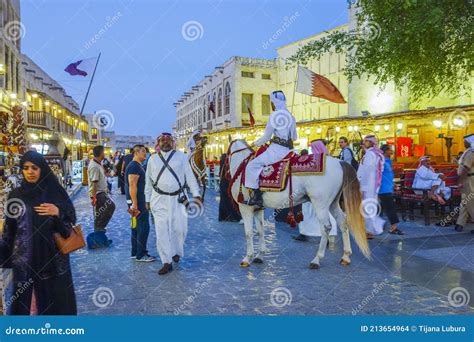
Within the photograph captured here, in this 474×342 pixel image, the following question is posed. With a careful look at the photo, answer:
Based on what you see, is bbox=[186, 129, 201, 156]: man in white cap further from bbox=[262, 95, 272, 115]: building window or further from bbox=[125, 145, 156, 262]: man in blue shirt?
bbox=[262, 95, 272, 115]: building window

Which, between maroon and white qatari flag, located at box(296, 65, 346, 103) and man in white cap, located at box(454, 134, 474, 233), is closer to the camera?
man in white cap, located at box(454, 134, 474, 233)

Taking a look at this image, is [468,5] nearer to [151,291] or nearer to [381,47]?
[381,47]

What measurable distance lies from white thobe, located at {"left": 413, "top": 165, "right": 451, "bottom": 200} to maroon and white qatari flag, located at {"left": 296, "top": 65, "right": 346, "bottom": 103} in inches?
155

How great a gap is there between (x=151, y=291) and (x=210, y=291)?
2.36 feet

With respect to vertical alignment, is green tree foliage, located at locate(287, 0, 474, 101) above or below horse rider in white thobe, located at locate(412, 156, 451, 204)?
above

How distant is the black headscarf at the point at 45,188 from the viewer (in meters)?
3.30

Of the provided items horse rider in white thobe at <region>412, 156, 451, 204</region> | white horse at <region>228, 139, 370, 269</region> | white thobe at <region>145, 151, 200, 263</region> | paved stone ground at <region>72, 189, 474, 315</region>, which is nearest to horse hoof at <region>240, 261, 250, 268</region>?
white horse at <region>228, 139, 370, 269</region>

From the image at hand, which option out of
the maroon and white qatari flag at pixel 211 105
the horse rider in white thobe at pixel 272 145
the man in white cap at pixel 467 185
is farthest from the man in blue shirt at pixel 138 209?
the maroon and white qatari flag at pixel 211 105

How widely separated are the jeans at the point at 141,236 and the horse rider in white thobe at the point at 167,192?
2.40 feet

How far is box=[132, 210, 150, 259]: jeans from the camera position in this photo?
22.3ft

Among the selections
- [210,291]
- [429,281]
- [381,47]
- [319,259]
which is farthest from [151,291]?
[381,47]

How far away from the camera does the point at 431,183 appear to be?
32.1 ft

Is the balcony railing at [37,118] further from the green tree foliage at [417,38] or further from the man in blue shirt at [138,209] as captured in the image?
the man in blue shirt at [138,209]

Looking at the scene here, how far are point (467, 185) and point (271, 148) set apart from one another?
16.1 feet
